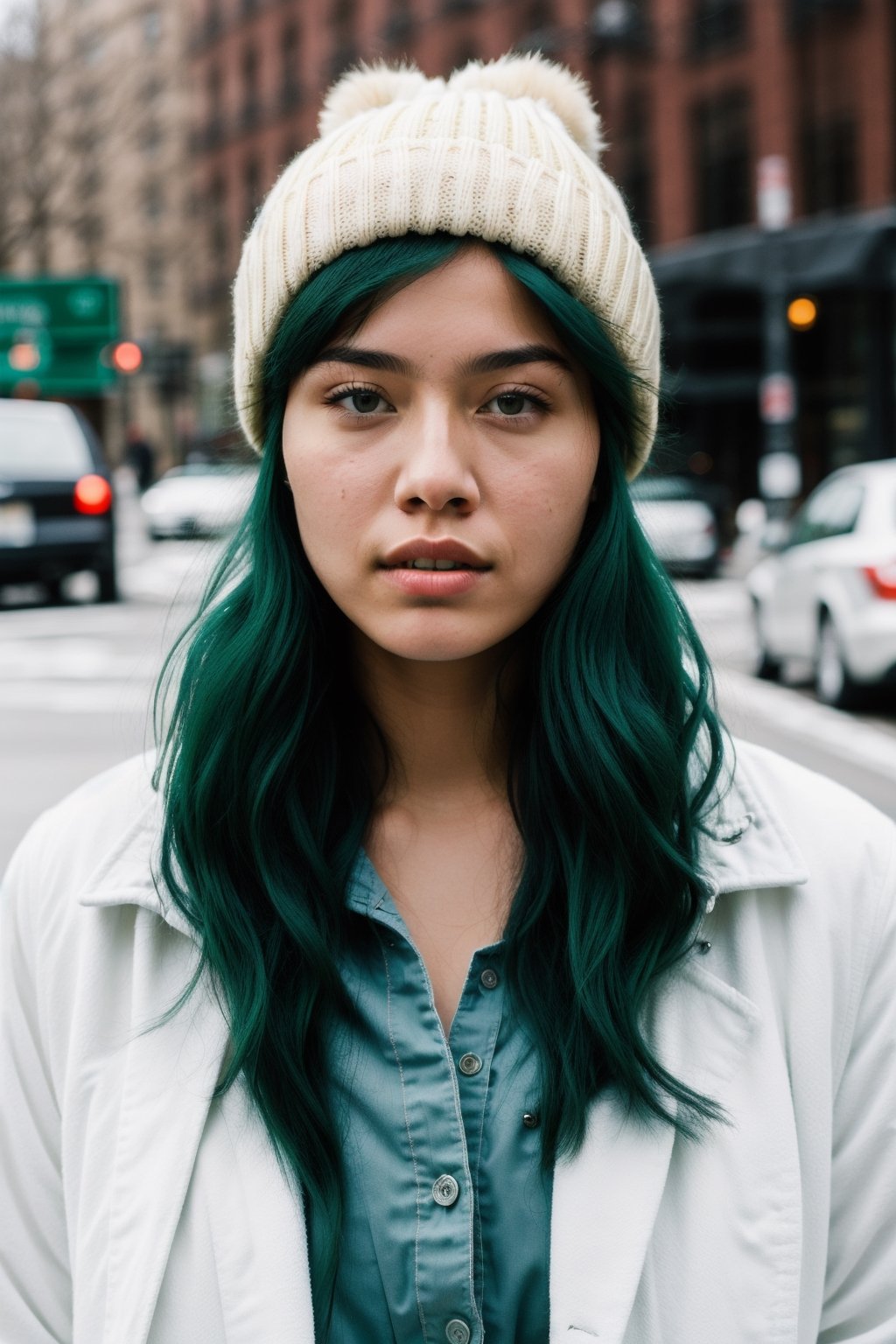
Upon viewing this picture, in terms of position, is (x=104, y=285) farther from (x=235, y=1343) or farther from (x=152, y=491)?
(x=235, y=1343)

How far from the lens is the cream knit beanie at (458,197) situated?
1733 mm

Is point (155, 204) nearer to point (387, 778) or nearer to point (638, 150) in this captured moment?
point (638, 150)

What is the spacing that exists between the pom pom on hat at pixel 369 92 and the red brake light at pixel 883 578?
846cm

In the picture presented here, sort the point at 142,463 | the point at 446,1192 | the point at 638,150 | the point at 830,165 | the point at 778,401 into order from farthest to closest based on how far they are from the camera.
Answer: the point at 142,463, the point at 638,150, the point at 830,165, the point at 778,401, the point at 446,1192

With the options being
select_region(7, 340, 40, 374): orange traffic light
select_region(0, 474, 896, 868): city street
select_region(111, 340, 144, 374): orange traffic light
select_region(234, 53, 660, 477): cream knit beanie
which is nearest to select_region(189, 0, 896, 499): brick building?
select_region(7, 340, 40, 374): orange traffic light

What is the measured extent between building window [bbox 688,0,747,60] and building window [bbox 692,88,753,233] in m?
0.83

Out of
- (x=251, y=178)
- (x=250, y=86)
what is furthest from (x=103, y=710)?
(x=250, y=86)

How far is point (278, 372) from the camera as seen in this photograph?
5.92 feet

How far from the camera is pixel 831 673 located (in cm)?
1093

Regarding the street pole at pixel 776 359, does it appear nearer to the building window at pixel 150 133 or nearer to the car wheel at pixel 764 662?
the car wheel at pixel 764 662

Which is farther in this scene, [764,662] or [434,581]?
[764,662]

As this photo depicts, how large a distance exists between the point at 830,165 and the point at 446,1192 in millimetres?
28478

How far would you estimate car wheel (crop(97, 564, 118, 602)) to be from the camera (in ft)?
53.6

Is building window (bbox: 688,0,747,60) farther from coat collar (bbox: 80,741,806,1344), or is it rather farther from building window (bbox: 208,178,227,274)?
coat collar (bbox: 80,741,806,1344)
